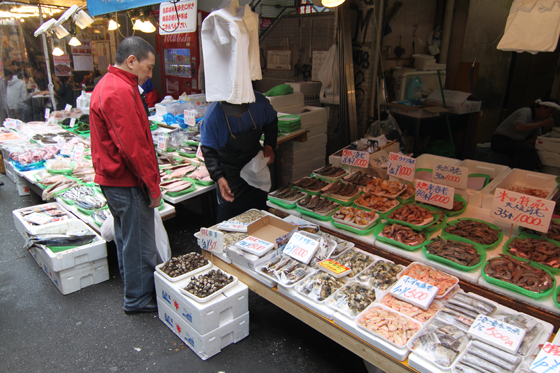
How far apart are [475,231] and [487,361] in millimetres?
1247

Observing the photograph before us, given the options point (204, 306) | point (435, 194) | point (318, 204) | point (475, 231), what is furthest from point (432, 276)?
point (204, 306)

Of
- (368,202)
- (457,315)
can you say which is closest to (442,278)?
(457,315)

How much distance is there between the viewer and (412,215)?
3.08 meters

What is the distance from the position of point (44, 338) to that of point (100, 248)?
0.93 metres

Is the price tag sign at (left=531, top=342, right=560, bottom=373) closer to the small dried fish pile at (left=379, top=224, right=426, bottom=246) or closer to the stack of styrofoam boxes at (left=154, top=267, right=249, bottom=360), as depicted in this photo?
the small dried fish pile at (left=379, top=224, right=426, bottom=246)

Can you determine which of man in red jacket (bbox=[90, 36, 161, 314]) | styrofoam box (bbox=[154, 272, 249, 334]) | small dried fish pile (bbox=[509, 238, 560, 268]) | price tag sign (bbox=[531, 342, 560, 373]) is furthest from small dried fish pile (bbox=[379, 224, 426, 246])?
man in red jacket (bbox=[90, 36, 161, 314])

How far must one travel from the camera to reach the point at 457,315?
2.19 metres

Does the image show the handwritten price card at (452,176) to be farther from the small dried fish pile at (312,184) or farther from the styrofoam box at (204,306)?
the styrofoam box at (204,306)

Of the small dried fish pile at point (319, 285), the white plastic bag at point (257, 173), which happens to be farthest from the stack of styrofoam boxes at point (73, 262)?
the small dried fish pile at point (319, 285)

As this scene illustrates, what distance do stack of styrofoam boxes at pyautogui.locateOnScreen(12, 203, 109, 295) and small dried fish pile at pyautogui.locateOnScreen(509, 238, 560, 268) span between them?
375 centimetres

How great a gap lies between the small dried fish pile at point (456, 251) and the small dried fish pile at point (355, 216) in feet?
1.83

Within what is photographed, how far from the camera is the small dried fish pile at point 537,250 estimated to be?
2492 mm

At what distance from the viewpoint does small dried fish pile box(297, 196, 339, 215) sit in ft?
11.0

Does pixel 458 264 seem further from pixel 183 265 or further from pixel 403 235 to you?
pixel 183 265
